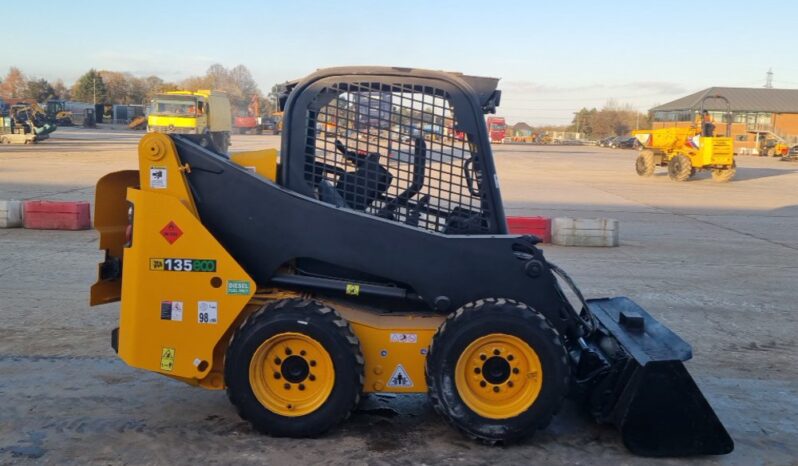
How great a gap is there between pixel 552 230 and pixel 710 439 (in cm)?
872

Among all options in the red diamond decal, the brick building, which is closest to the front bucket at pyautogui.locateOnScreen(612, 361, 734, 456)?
the red diamond decal

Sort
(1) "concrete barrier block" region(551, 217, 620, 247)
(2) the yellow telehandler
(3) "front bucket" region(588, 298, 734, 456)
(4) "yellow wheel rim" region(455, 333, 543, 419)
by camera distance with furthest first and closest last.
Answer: (2) the yellow telehandler < (1) "concrete barrier block" region(551, 217, 620, 247) < (4) "yellow wheel rim" region(455, 333, 543, 419) < (3) "front bucket" region(588, 298, 734, 456)

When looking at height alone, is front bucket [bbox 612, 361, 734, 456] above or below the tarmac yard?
above

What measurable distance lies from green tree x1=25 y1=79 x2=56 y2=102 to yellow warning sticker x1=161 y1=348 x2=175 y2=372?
337ft

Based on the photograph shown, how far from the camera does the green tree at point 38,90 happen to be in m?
96.9

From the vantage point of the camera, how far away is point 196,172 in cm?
466

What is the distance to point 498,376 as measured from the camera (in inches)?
182

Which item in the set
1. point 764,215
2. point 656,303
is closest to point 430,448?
point 656,303

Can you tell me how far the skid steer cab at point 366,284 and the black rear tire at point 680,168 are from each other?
26.8 meters

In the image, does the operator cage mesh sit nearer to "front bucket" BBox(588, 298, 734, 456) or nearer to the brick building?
"front bucket" BBox(588, 298, 734, 456)

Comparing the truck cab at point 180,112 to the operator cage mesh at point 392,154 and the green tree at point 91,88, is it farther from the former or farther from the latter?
the green tree at point 91,88

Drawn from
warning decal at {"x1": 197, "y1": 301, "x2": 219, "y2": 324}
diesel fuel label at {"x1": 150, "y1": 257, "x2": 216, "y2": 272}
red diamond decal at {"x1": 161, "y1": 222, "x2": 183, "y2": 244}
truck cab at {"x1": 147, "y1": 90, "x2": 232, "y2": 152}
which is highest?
truck cab at {"x1": 147, "y1": 90, "x2": 232, "y2": 152}

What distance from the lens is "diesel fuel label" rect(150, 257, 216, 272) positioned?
459cm

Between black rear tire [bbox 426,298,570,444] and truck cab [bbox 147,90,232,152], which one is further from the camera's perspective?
truck cab [bbox 147,90,232,152]
